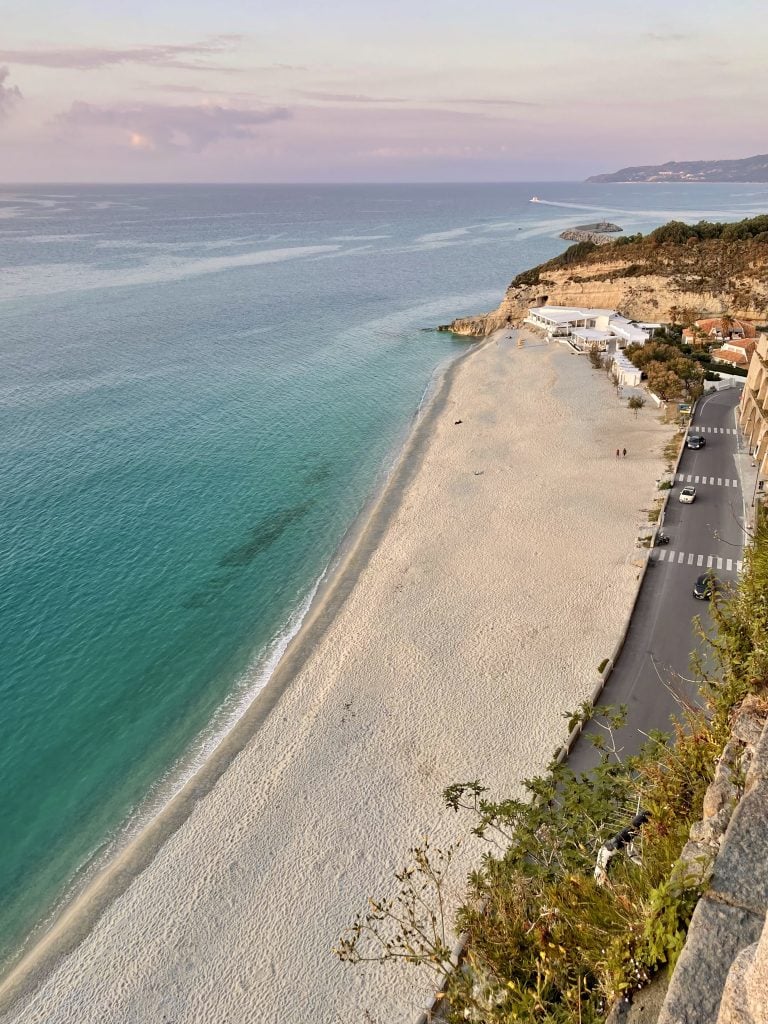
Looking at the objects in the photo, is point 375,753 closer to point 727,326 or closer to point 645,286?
point 727,326

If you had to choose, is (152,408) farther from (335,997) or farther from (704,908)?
(704,908)

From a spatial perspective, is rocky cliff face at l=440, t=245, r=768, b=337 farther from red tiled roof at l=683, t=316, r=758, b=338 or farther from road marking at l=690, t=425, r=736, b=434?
road marking at l=690, t=425, r=736, b=434

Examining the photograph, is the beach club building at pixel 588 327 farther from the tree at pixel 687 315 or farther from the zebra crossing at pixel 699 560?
the zebra crossing at pixel 699 560

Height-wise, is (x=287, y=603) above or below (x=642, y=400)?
below

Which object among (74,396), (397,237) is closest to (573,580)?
(74,396)

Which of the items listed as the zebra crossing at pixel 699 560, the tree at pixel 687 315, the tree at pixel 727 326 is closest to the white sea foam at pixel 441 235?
the tree at pixel 687 315

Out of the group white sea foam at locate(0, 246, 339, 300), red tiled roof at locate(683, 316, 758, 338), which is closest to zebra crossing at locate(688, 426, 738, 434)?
red tiled roof at locate(683, 316, 758, 338)
